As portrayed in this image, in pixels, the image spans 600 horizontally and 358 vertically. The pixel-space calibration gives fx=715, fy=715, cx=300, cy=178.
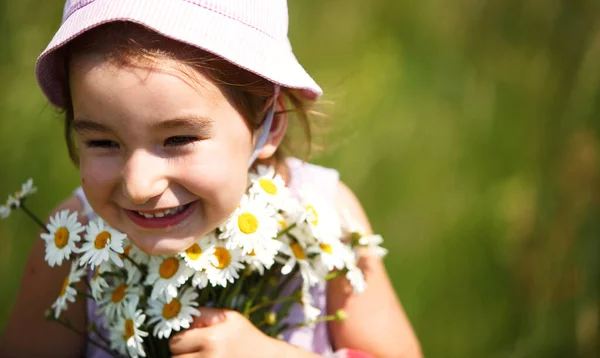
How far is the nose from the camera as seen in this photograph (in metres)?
1.23

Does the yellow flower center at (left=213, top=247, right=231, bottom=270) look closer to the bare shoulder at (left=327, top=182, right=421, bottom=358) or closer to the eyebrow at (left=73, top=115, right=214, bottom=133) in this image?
the eyebrow at (left=73, top=115, right=214, bottom=133)

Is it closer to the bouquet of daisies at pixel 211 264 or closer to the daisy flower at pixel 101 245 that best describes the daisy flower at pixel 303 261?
the bouquet of daisies at pixel 211 264

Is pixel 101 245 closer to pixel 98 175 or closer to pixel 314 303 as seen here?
pixel 98 175

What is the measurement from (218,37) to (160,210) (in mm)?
339

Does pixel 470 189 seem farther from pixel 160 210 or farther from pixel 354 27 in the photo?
pixel 160 210

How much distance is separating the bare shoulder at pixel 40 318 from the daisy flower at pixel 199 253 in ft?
1.39

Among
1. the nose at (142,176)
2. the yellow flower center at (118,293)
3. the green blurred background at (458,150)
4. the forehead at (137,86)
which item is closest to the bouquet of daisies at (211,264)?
the yellow flower center at (118,293)

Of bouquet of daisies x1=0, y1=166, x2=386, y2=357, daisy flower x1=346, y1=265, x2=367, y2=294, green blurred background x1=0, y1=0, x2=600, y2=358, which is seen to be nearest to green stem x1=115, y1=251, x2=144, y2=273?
bouquet of daisies x1=0, y1=166, x2=386, y2=357

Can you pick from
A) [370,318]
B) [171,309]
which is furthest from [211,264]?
[370,318]

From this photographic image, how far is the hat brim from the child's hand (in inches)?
19.2

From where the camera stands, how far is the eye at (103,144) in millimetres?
1299

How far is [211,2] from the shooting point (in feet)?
4.17

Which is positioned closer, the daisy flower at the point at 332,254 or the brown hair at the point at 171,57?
the brown hair at the point at 171,57

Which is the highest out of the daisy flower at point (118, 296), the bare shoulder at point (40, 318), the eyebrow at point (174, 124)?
the eyebrow at point (174, 124)
